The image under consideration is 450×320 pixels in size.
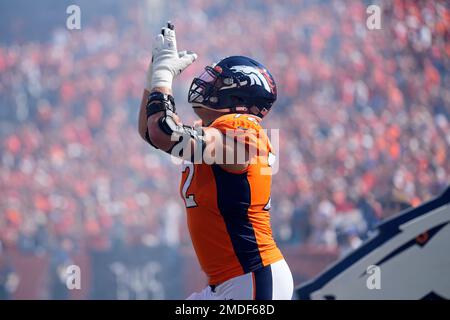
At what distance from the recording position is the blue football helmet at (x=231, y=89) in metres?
3.42

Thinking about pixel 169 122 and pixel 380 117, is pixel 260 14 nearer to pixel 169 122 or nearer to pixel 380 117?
pixel 380 117

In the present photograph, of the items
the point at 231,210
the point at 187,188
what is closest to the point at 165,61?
the point at 187,188

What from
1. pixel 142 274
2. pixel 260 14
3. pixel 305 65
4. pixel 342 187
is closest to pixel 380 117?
pixel 342 187

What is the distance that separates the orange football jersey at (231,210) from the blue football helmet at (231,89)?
147mm

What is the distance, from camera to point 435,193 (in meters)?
6.91

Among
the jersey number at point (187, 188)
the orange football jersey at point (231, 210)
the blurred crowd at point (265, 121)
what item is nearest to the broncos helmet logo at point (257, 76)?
the orange football jersey at point (231, 210)

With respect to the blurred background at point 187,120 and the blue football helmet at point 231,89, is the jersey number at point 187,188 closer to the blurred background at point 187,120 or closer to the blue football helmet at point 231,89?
the blue football helmet at point 231,89

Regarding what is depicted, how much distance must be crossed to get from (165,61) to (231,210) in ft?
2.49

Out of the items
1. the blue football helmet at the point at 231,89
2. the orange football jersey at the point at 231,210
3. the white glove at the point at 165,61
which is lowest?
the orange football jersey at the point at 231,210

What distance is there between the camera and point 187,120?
9508mm

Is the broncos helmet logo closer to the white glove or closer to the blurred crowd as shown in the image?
the white glove

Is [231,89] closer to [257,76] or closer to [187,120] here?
[257,76]

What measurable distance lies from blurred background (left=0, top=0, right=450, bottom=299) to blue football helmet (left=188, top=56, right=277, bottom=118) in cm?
391

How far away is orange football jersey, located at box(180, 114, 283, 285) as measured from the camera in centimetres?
319
